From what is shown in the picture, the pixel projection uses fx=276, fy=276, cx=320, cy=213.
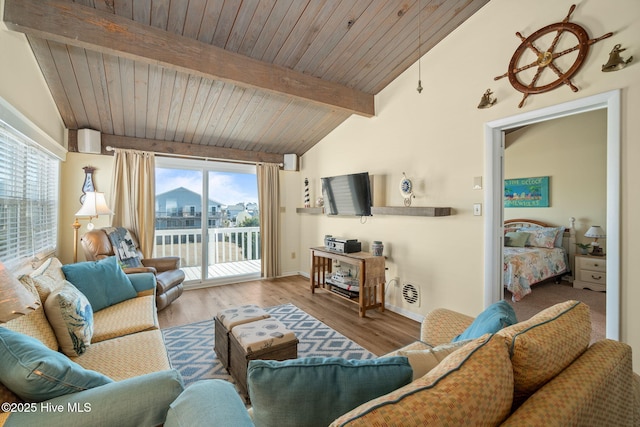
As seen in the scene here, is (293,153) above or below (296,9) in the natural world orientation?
below

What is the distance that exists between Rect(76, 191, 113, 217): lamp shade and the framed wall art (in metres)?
6.44

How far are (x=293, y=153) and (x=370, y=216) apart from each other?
2.11m

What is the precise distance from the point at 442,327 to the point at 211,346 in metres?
1.96

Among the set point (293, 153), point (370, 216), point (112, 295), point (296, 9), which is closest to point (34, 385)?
point (112, 295)

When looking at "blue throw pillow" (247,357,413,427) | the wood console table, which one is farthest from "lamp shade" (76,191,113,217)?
"blue throw pillow" (247,357,413,427)

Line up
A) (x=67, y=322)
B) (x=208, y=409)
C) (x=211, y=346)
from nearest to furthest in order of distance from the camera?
(x=208, y=409)
(x=67, y=322)
(x=211, y=346)

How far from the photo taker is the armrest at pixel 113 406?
0.83m

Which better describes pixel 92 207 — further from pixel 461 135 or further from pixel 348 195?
pixel 461 135

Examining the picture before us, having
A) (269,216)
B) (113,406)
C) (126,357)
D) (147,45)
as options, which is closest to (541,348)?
(113,406)

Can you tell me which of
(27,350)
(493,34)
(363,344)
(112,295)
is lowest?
(363,344)

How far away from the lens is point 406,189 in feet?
10.2

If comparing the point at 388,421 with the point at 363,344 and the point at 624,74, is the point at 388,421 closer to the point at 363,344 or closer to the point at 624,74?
the point at 363,344

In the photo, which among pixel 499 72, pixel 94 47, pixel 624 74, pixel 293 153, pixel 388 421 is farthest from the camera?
pixel 293 153

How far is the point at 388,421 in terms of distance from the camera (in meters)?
0.52
